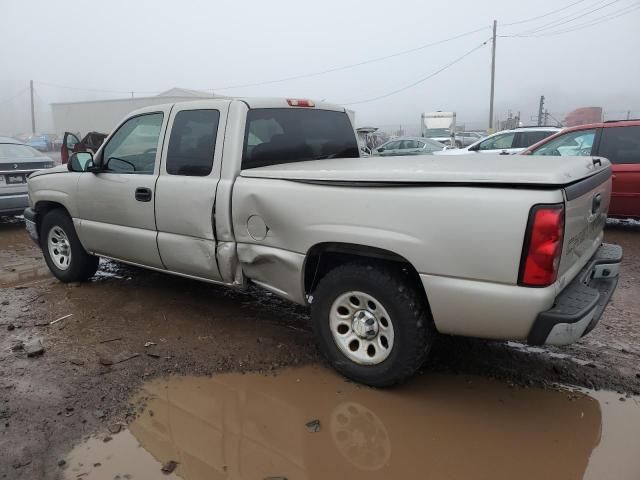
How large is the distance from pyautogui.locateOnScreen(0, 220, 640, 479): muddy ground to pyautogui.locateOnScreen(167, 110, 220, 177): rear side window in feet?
4.47

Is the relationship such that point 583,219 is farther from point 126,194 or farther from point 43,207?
point 43,207

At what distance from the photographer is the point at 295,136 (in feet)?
13.8

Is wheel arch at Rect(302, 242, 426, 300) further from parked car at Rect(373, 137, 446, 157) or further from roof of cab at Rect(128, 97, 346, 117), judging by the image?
parked car at Rect(373, 137, 446, 157)

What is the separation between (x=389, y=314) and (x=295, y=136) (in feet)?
6.18

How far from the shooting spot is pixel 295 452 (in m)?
2.69

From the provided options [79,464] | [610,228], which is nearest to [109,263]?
[79,464]

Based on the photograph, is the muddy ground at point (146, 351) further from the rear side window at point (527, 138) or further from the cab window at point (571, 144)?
the rear side window at point (527, 138)

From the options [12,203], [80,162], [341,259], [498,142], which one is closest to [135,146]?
[80,162]

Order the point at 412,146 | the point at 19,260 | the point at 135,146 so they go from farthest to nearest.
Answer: the point at 412,146 → the point at 19,260 → the point at 135,146

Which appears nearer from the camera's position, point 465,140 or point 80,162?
point 80,162

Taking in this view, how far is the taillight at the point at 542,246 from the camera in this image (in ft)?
8.00

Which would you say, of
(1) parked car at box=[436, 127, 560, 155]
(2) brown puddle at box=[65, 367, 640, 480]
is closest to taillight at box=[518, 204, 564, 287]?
(2) brown puddle at box=[65, 367, 640, 480]

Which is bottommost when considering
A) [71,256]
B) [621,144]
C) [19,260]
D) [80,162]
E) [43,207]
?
[19,260]

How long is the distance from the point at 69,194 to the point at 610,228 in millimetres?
7808
